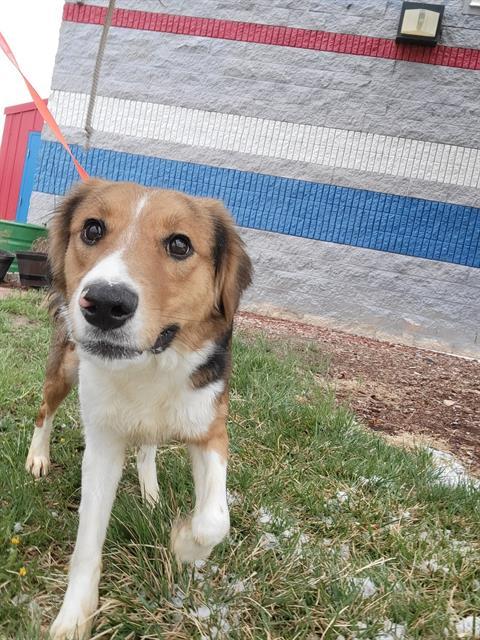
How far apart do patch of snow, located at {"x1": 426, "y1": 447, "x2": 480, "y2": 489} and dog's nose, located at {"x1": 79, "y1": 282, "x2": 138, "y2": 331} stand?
204 cm

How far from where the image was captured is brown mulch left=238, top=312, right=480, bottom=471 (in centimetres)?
431

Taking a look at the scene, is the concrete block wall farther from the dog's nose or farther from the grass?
the dog's nose

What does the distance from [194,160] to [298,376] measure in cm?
525

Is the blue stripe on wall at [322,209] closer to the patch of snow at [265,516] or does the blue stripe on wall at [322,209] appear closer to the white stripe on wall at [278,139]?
the white stripe on wall at [278,139]

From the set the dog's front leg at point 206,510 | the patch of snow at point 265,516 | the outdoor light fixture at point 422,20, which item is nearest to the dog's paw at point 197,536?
the dog's front leg at point 206,510

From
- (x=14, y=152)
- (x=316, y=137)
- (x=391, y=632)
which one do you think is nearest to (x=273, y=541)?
(x=391, y=632)

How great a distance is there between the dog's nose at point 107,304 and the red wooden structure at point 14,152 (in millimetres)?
12069

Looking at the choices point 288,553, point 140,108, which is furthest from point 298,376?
point 140,108

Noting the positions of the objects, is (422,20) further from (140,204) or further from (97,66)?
(140,204)

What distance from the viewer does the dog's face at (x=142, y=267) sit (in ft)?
5.65

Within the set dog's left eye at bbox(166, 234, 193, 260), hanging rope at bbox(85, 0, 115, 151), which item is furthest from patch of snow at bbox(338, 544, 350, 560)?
hanging rope at bbox(85, 0, 115, 151)

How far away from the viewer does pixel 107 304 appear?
5.46 ft

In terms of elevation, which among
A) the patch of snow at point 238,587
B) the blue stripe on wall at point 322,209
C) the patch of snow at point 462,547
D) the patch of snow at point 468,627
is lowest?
the patch of snow at point 238,587

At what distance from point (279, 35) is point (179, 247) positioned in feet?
25.4
